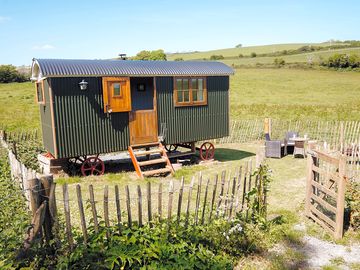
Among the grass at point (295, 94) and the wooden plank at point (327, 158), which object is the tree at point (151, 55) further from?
the wooden plank at point (327, 158)

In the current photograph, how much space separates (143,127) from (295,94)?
93.5 ft

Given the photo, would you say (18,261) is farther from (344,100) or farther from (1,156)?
(344,100)

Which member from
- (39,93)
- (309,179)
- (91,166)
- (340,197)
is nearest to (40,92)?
(39,93)

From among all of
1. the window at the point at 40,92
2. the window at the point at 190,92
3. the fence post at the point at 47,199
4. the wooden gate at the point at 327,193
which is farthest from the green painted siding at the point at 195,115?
the fence post at the point at 47,199

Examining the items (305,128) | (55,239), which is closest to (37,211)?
(55,239)

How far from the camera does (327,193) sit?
257 inches

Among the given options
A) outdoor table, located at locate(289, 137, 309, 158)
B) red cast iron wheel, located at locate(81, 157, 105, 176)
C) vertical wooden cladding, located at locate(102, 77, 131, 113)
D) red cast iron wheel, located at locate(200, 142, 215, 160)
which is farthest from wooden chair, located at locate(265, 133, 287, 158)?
red cast iron wheel, located at locate(81, 157, 105, 176)

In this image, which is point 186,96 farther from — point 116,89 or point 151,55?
point 151,55

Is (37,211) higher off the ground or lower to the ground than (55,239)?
higher

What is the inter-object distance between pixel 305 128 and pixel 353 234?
13.1 meters

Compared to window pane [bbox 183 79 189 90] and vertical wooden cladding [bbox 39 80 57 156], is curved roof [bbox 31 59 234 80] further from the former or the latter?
vertical wooden cladding [bbox 39 80 57 156]

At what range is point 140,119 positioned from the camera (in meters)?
12.5

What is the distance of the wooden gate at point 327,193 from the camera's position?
20.3 feet

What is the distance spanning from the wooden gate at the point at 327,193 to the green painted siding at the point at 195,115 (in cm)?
652
